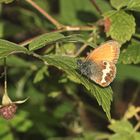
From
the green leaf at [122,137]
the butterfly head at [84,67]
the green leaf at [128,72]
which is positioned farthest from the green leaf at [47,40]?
the green leaf at [128,72]

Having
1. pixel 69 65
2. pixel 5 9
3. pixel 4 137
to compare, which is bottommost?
pixel 4 137

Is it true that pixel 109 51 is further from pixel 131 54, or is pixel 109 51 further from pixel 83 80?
pixel 131 54

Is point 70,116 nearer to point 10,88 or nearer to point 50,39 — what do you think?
point 10,88

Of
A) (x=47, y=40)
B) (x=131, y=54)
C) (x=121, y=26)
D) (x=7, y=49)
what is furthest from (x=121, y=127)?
(x=7, y=49)

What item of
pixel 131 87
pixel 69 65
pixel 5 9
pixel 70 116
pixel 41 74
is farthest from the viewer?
pixel 131 87

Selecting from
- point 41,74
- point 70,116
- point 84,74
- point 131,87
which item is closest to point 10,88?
point 70,116

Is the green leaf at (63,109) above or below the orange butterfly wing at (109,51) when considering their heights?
below

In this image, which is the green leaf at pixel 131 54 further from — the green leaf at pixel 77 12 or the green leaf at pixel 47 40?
the green leaf at pixel 77 12
